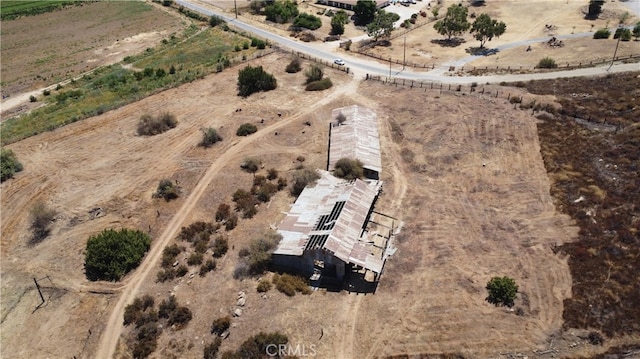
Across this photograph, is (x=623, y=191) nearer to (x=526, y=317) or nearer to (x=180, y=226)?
(x=526, y=317)

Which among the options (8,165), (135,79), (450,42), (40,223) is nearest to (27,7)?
(135,79)

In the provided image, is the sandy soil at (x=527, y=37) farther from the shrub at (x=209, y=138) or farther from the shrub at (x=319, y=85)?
the shrub at (x=209, y=138)

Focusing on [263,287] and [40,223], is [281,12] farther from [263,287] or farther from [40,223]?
[263,287]

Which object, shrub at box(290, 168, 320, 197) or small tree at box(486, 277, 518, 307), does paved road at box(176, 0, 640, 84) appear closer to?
shrub at box(290, 168, 320, 197)

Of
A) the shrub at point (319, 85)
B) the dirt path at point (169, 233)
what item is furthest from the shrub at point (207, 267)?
the shrub at point (319, 85)

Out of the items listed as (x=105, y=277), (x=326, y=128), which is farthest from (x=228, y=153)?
(x=105, y=277)

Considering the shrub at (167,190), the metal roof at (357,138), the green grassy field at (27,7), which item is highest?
the green grassy field at (27,7)

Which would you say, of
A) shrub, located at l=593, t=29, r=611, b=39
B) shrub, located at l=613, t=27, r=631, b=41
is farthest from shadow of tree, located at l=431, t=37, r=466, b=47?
shrub, located at l=613, t=27, r=631, b=41
